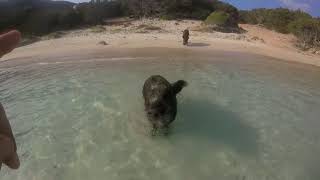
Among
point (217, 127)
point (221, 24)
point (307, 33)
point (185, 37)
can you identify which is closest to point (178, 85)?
point (217, 127)

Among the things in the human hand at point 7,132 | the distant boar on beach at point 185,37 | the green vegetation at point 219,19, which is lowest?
the distant boar on beach at point 185,37

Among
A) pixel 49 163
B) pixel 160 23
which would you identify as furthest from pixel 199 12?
pixel 49 163

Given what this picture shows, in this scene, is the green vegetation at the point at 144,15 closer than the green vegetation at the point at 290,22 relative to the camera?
No

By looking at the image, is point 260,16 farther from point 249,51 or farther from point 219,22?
point 249,51

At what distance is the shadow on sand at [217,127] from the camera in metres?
10.9

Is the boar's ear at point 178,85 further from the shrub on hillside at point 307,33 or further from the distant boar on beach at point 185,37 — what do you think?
the shrub on hillside at point 307,33

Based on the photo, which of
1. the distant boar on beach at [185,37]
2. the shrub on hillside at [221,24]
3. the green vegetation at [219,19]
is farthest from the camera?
the green vegetation at [219,19]

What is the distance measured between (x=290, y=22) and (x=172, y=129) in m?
26.5

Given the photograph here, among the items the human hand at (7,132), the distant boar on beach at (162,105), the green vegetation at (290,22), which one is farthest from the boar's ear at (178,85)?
the green vegetation at (290,22)

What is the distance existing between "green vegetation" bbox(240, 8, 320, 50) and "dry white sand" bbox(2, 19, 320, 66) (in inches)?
38.6

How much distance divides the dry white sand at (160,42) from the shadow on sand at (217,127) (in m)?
12.8

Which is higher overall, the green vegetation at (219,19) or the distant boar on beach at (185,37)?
the green vegetation at (219,19)

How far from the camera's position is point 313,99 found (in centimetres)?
1564

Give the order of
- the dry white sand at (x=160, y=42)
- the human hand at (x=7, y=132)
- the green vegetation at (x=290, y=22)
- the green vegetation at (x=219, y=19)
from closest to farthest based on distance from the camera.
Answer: the human hand at (x=7, y=132), the dry white sand at (x=160, y=42), the green vegetation at (x=290, y=22), the green vegetation at (x=219, y=19)
